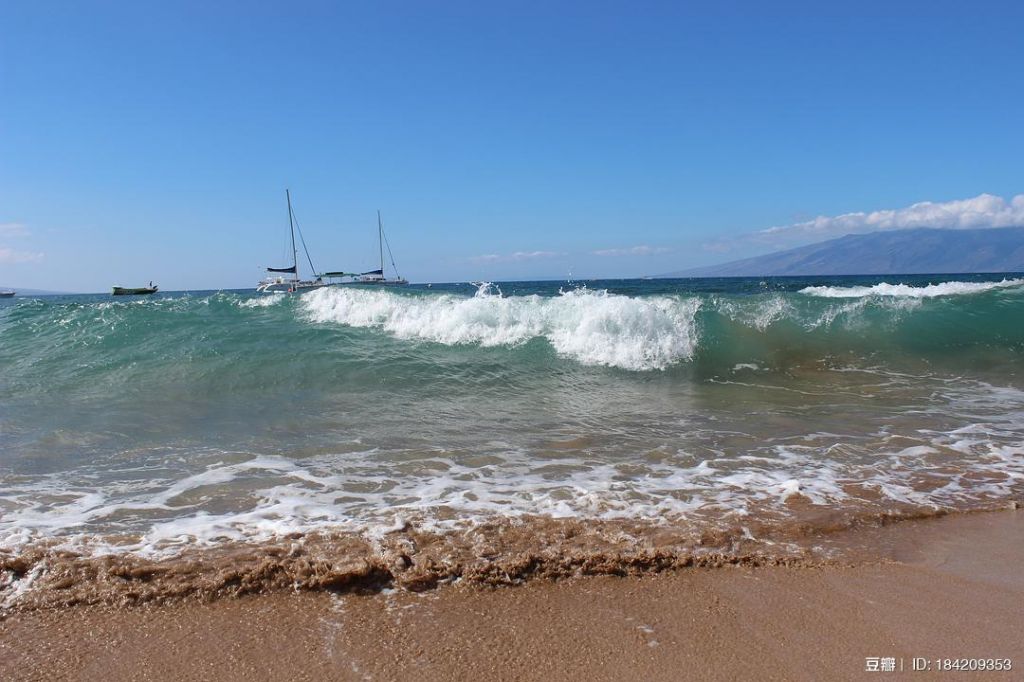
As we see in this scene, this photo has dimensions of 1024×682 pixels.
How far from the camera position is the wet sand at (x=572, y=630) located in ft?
8.12

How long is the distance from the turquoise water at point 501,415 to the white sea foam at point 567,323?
0.23ft

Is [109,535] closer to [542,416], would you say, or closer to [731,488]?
Answer: [731,488]

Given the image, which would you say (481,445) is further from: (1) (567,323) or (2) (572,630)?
(1) (567,323)

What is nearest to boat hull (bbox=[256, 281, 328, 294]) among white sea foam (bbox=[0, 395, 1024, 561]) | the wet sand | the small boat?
the small boat

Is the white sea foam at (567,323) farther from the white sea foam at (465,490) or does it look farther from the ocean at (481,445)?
the white sea foam at (465,490)

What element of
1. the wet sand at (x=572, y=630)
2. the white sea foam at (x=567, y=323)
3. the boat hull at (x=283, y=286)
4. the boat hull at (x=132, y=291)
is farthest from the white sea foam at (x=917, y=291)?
the boat hull at (x=132, y=291)

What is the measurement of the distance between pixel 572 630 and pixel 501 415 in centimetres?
509

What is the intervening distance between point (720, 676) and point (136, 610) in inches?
106

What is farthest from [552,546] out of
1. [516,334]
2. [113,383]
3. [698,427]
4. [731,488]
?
[516,334]

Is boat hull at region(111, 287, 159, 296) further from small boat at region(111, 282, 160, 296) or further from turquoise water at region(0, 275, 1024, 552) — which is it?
turquoise water at region(0, 275, 1024, 552)

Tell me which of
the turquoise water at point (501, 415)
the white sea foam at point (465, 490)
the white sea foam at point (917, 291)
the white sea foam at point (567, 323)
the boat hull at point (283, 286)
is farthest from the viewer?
the boat hull at point (283, 286)

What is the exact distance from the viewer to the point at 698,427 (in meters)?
6.92

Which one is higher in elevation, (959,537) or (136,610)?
(136,610)

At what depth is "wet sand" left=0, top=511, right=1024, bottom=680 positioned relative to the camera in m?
2.47
